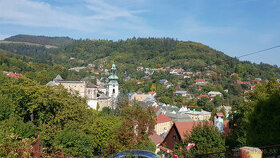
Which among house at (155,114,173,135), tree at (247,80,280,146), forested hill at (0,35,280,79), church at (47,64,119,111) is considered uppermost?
forested hill at (0,35,280,79)

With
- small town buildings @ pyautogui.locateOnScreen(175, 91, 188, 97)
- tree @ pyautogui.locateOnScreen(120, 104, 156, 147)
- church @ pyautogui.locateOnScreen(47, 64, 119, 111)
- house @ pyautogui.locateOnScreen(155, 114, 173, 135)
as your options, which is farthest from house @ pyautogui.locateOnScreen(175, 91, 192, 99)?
tree @ pyautogui.locateOnScreen(120, 104, 156, 147)

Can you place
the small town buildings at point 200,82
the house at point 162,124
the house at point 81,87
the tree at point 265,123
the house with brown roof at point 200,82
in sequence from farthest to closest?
the house with brown roof at point 200,82, the small town buildings at point 200,82, the house at point 81,87, the house at point 162,124, the tree at point 265,123

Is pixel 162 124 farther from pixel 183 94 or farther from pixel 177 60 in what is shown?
pixel 177 60

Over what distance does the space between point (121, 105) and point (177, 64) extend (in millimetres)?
106965

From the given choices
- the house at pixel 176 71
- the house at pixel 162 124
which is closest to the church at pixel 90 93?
the house at pixel 162 124

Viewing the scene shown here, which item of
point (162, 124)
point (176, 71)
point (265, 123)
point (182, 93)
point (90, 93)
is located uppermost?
point (176, 71)

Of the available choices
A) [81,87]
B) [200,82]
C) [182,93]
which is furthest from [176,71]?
[81,87]

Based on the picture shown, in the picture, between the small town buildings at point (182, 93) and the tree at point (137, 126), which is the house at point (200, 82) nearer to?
the small town buildings at point (182, 93)

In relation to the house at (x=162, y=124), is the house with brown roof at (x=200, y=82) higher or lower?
higher

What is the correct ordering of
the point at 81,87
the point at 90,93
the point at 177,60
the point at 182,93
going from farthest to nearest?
the point at 177,60 → the point at 182,93 → the point at 90,93 → the point at 81,87

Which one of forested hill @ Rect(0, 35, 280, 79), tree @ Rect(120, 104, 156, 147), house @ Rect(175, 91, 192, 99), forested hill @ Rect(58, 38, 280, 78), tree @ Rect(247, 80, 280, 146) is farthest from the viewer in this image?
forested hill @ Rect(58, 38, 280, 78)

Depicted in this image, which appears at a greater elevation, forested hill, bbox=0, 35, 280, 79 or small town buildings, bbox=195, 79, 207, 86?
forested hill, bbox=0, 35, 280, 79

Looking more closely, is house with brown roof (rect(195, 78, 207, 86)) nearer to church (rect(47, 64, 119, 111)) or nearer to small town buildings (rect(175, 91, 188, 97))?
small town buildings (rect(175, 91, 188, 97))

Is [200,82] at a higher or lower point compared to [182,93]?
higher
